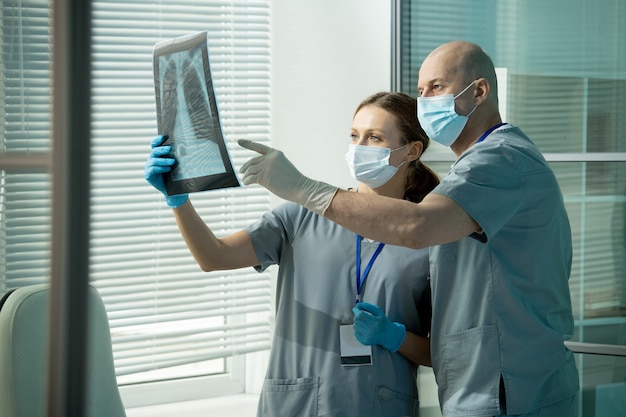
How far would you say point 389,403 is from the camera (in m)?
1.74

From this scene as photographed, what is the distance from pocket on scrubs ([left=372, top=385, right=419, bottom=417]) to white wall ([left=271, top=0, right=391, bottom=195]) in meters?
1.15

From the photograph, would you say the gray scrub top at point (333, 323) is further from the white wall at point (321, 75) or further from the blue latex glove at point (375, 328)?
the white wall at point (321, 75)

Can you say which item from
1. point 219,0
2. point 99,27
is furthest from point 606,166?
point 99,27

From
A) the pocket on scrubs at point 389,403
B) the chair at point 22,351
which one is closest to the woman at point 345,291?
the pocket on scrubs at point 389,403

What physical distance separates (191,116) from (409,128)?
2.04 ft

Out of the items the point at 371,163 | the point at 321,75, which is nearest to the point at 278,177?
the point at 371,163

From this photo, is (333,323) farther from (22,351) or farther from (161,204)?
(161,204)

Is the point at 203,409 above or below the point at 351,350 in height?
below

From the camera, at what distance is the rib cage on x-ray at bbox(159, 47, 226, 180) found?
1.48 meters

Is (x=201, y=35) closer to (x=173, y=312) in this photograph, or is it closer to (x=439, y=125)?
(x=439, y=125)

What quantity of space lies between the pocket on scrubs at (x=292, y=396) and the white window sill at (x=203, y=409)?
1108 mm

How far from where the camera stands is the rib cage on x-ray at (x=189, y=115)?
148 cm

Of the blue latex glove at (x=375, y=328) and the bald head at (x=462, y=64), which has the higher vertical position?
the bald head at (x=462, y=64)

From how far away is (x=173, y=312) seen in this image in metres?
2.70
